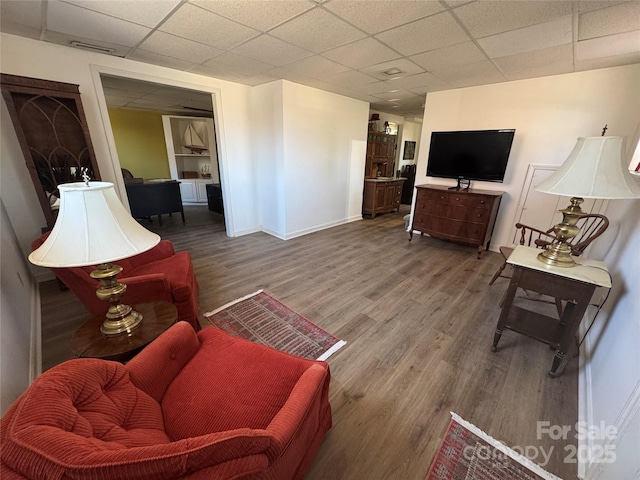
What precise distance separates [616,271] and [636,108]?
7.62 ft

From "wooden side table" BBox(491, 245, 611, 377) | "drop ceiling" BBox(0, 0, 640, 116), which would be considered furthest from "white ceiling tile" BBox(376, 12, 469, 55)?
"wooden side table" BBox(491, 245, 611, 377)

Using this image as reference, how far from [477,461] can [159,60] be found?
4580 millimetres

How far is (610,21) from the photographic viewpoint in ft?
6.16

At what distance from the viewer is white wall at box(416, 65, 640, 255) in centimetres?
287

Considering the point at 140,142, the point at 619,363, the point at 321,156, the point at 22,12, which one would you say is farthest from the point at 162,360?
the point at 140,142

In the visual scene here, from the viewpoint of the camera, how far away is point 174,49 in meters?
2.66

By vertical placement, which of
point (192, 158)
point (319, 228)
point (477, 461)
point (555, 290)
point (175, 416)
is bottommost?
point (477, 461)

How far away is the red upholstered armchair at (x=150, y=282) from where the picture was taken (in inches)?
61.7

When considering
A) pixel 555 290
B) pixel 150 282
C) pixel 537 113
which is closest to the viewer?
pixel 555 290

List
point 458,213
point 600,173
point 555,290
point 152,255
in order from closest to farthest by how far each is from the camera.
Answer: point 600,173 < point 555,290 < point 152,255 < point 458,213

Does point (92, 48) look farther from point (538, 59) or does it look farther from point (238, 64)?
point (538, 59)

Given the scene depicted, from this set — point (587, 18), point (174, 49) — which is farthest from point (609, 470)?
point (174, 49)

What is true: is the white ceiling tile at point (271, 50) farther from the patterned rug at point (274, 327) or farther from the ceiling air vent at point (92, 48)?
the patterned rug at point (274, 327)

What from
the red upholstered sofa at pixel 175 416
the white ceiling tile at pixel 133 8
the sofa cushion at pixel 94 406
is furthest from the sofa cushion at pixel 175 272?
the white ceiling tile at pixel 133 8
